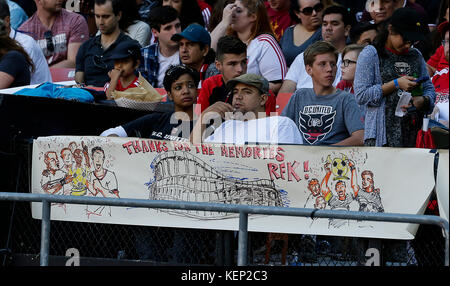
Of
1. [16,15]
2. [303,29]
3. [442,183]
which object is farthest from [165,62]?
[442,183]

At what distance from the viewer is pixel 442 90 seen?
29.0 feet

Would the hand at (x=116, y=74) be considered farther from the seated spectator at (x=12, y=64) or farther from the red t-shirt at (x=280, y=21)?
the red t-shirt at (x=280, y=21)

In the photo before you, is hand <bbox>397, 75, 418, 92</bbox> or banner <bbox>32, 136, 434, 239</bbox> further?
hand <bbox>397, 75, 418, 92</bbox>

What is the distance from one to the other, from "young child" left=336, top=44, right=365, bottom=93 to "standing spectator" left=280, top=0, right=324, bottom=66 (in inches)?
48.3

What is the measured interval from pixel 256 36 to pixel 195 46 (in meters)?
0.69

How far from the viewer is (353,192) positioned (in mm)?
6574

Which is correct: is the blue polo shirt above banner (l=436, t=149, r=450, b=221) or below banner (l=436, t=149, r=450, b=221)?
above

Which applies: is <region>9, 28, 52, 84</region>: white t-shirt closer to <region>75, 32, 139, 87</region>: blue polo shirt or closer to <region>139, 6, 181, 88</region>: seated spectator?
<region>75, 32, 139, 87</region>: blue polo shirt

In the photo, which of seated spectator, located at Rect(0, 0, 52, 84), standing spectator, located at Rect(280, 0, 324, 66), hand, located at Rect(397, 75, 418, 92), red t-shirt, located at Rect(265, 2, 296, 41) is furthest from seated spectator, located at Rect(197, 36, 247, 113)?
red t-shirt, located at Rect(265, 2, 296, 41)

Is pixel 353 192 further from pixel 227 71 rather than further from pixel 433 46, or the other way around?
pixel 433 46

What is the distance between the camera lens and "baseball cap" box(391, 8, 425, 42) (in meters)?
7.78

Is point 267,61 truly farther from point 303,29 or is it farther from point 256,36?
point 303,29

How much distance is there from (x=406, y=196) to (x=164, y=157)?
186 centimetres
